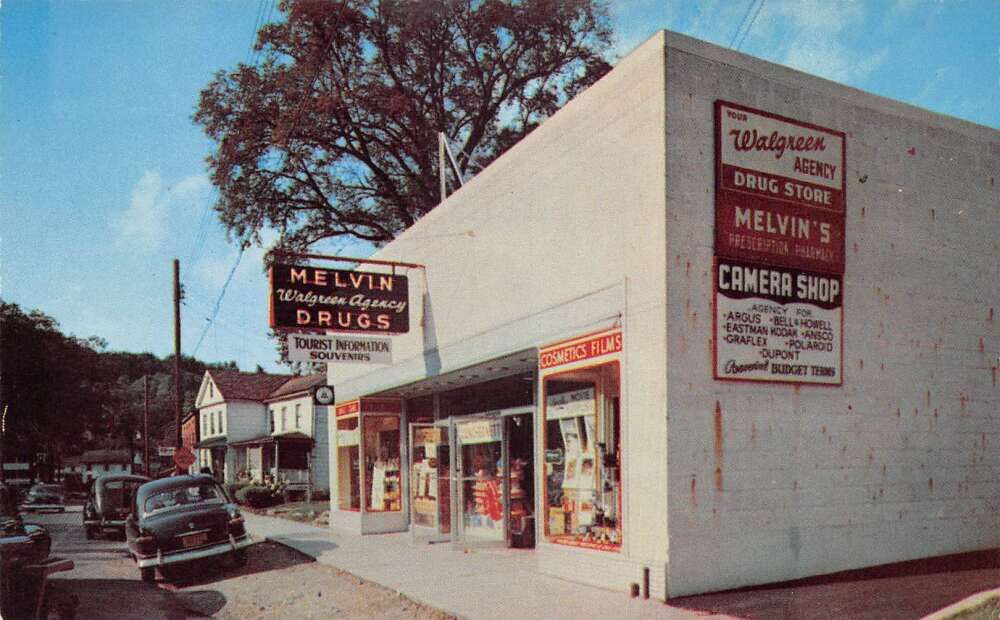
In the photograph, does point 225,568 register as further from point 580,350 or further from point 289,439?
point 289,439

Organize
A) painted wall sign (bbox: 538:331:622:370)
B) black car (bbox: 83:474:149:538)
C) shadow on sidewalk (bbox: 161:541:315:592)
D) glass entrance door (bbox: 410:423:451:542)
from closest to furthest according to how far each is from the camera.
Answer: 1. painted wall sign (bbox: 538:331:622:370)
2. shadow on sidewalk (bbox: 161:541:315:592)
3. glass entrance door (bbox: 410:423:451:542)
4. black car (bbox: 83:474:149:538)

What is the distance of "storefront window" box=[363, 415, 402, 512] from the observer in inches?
686

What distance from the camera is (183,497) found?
1408 centimetres

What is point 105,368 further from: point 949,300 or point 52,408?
point 949,300

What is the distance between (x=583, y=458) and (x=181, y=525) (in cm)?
688

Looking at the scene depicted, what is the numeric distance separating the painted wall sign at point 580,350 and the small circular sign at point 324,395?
28.6ft

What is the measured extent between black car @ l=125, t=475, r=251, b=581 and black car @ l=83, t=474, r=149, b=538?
676cm

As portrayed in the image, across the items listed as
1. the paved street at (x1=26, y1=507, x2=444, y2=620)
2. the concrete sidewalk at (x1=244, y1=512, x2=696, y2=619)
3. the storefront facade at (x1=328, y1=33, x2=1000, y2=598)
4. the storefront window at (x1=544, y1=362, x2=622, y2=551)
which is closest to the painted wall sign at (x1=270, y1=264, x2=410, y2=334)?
the storefront facade at (x1=328, y1=33, x2=1000, y2=598)

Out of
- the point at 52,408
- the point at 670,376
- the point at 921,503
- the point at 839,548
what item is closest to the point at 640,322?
the point at 670,376

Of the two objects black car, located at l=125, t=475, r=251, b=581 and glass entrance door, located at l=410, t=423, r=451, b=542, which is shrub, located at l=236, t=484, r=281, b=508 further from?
black car, located at l=125, t=475, r=251, b=581

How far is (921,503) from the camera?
403 inches

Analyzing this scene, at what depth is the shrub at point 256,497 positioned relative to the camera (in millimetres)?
30969

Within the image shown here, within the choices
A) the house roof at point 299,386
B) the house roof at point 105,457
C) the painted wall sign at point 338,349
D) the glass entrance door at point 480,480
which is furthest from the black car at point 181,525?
the house roof at point 105,457

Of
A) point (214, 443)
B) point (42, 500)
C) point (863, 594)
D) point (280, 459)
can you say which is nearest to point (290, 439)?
point (280, 459)
